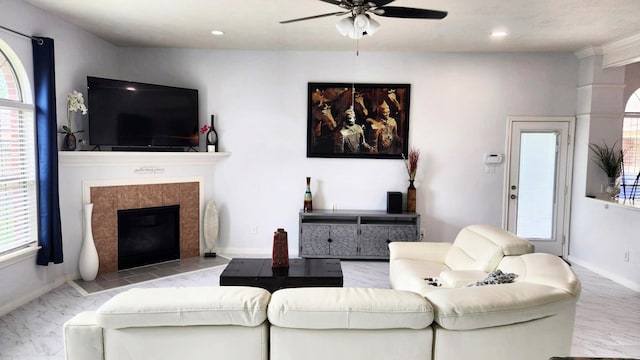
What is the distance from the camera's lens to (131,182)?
4.74m

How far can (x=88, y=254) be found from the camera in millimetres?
4312

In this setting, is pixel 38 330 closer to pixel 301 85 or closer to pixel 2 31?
pixel 2 31

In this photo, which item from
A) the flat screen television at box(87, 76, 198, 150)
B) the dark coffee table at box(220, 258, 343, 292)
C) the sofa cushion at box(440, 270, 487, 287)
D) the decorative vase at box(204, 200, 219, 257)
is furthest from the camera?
the decorative vase at box(204, 200, 219, 257)

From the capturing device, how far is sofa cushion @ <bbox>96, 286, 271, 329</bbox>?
1625mm

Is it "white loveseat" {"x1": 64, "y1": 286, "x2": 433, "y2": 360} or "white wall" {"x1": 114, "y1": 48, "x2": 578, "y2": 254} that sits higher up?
"white wall" {"x1": 114, "y1": 48, "x2": 578, "y2": 254}

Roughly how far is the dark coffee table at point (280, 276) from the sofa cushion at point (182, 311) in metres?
1.62

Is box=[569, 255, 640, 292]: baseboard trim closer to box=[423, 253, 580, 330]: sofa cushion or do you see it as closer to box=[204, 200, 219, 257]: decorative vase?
box=[423, 253, 580, 330]: sofa cushion

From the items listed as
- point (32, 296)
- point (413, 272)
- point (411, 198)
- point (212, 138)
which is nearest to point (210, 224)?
point (212, 138)

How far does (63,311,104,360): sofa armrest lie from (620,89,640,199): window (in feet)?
19.9

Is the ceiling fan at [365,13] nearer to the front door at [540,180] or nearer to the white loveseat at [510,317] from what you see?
the white loveseat at [510,317]

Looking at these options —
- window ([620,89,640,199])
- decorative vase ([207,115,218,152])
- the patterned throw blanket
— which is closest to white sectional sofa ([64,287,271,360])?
the patterned throw blanket

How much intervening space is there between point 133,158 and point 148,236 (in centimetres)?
100

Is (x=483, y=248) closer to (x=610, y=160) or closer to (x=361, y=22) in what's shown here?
(x=361, y=22)

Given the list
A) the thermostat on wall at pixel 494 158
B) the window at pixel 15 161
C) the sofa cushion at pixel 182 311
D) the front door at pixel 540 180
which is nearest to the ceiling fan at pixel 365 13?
the sofa cushion at pixel 182 311
